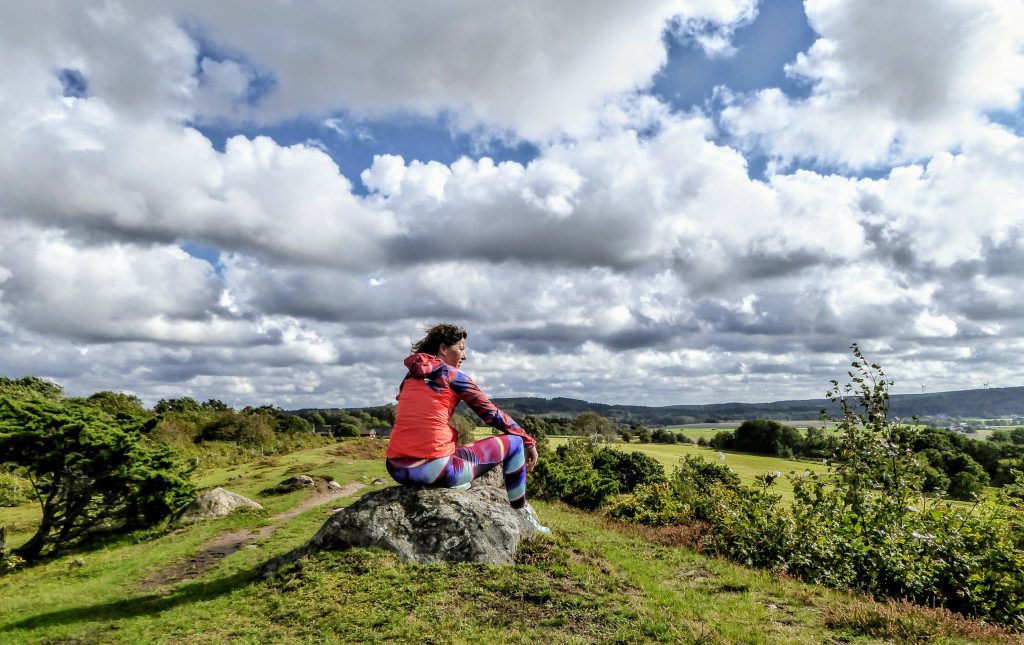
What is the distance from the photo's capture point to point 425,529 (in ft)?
29.6

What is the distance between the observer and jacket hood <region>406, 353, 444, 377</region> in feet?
27.4

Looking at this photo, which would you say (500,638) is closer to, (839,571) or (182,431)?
(839,571)

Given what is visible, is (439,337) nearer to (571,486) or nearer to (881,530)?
(881,530)

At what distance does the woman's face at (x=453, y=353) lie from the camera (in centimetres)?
870

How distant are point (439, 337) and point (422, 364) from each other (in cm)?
66

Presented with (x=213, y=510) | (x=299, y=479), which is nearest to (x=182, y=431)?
(x=299, y=479)

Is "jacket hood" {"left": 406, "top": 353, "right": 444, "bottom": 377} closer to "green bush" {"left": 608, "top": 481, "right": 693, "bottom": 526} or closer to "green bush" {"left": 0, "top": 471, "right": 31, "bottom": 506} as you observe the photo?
"green bush" {"left": 608, "top": 481, "right": 693, "bottom": 526}

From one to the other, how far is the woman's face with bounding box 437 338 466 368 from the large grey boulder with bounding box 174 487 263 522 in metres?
13.4

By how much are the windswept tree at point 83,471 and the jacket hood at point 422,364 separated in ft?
44.6

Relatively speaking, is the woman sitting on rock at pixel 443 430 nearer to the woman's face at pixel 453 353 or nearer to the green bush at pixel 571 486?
the woman's face at pixel 453 353

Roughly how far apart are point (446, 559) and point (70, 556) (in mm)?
13567

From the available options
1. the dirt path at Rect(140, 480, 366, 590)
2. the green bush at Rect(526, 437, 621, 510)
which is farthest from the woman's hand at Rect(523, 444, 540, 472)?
the green bush at Rect(526, 437, 621, 510)

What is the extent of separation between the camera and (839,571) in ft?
30.3

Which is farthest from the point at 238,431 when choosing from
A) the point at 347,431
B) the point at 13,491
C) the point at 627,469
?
the point at 627,469
